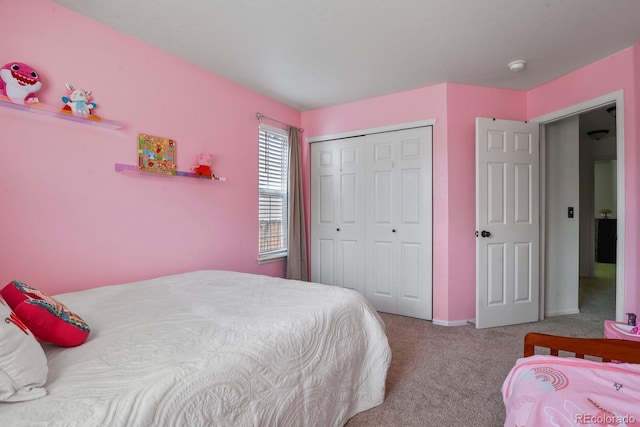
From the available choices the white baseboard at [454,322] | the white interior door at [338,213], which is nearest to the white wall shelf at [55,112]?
the white interior door at [338,213]

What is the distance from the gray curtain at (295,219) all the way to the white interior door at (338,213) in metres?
0.21

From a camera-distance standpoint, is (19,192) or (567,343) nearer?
(567,343)

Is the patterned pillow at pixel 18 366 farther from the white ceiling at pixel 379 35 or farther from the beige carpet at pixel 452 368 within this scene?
the white ceiling at pixel 379 35

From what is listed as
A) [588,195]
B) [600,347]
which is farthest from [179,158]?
[588,195]

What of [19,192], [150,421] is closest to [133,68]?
[19,192]

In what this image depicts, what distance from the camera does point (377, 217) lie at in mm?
3557

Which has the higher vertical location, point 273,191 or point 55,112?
point 55,112

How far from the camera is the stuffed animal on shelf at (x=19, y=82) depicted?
168cm

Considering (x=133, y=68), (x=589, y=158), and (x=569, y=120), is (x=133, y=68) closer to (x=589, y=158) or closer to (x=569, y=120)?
(x=569, y=120)

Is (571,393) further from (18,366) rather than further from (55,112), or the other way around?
(55,112)

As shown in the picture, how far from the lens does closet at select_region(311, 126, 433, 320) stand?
3.30m

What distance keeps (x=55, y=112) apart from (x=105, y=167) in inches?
16.4

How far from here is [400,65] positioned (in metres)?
2.77

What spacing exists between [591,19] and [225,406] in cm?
313
